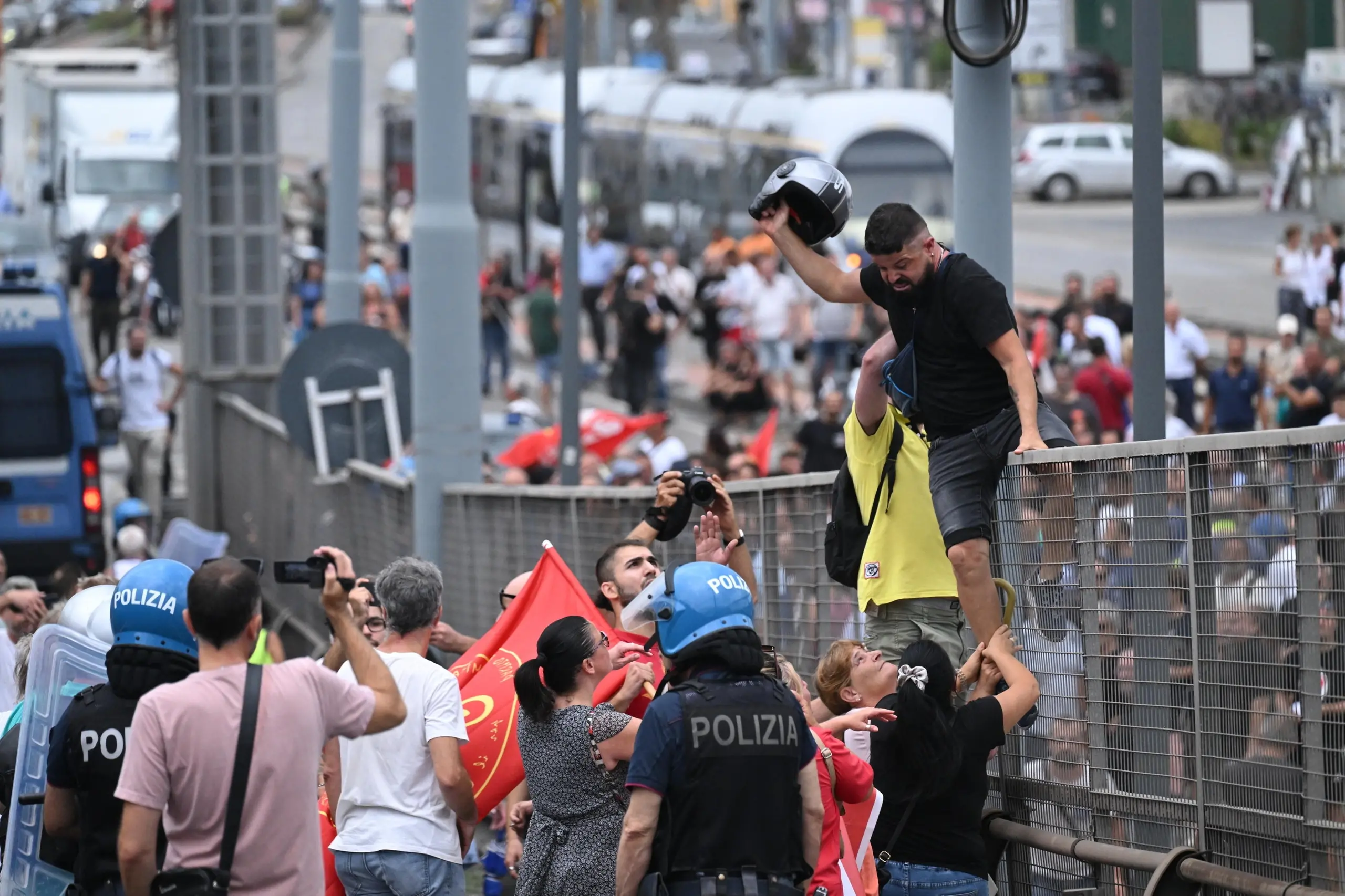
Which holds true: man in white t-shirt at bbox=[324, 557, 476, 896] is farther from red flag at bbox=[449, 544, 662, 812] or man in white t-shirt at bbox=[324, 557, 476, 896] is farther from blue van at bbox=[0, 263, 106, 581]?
blue van at bbox=[0, 263, 106, 581]

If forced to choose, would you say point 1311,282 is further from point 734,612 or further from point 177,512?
point 734,612

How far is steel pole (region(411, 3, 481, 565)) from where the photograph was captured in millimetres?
12734

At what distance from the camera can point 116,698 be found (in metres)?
5.70

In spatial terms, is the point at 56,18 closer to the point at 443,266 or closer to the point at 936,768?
the point at 443,266

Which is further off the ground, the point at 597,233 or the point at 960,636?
the point at 597,233

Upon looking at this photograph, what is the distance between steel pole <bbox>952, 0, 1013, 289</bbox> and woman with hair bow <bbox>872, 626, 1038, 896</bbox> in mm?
2477

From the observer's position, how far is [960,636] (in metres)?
7.59

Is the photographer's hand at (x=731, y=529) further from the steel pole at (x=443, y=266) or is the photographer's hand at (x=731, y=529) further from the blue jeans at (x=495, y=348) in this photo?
the blue jeans at (x=495, y=348)

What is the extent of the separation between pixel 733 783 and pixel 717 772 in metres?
0.05

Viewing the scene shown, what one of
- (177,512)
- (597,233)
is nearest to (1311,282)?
(597,233)

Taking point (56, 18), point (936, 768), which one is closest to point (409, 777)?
point (936, 768)

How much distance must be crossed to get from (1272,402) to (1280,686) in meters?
15.2

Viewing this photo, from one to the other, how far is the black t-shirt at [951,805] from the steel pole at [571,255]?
9.28 m

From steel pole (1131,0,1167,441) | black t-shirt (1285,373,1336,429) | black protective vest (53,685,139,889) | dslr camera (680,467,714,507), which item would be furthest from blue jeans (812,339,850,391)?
black protective vest (53,685,139,889)
